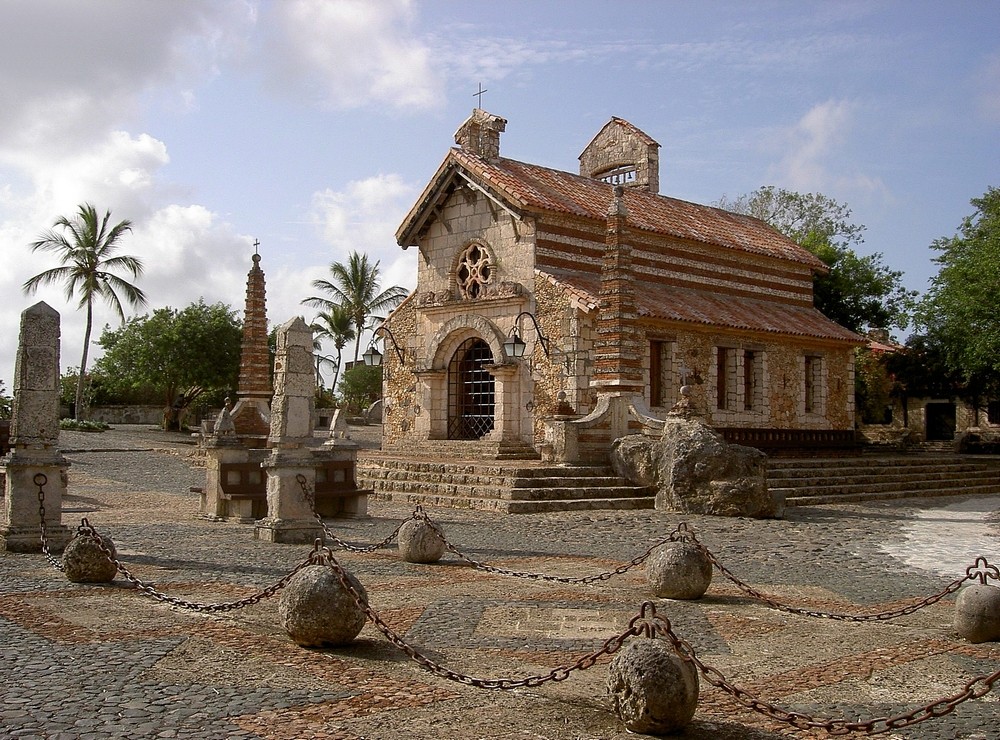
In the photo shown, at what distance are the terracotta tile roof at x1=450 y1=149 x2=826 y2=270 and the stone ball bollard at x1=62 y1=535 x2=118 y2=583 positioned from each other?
14.7 m

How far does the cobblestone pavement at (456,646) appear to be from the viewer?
473 centimetres

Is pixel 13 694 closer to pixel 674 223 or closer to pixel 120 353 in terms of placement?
pixel 674 223

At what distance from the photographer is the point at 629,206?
2531cm

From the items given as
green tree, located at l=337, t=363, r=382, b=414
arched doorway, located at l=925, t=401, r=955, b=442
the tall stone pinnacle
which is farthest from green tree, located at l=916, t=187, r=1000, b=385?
green tree, located at l=337, t=363, r=382, b=414

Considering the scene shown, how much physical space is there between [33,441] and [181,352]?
29249mm

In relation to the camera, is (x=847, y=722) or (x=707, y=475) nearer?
(x=847, y=722)

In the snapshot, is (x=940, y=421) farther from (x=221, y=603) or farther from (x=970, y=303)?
(x=221, y=603)

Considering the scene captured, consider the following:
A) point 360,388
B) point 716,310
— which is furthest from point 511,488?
point 360,388

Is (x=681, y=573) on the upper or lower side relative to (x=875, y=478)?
lower

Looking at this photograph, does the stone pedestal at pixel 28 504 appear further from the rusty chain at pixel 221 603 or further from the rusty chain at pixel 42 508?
the rusty chain at pixel 221 603

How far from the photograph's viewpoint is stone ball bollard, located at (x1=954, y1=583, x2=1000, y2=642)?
256 inches

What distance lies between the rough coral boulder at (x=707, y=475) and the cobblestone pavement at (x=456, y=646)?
120 inches

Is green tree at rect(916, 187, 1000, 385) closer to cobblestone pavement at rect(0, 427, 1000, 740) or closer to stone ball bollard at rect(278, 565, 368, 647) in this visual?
cobblestone pavement at rect(0, 427, 1000, 740)

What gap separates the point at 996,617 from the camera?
6496mm
